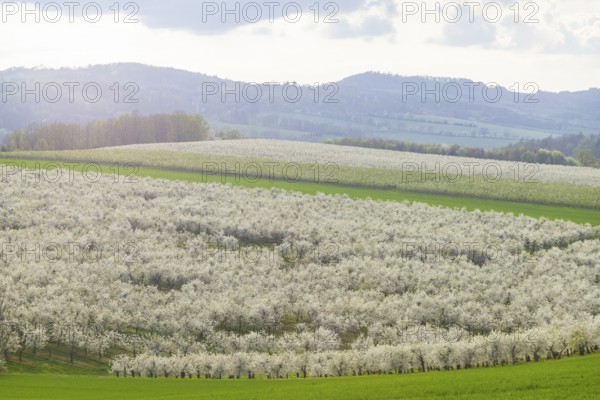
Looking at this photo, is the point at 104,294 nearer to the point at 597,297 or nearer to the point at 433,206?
the point at 597,297

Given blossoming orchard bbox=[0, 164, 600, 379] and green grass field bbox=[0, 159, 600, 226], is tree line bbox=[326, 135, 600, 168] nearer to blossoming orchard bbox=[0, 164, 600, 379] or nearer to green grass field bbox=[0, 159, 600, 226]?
green grass field bbox=[0, 159, 600, 226]

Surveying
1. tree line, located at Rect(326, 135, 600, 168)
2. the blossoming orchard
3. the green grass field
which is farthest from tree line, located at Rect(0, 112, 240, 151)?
the blossoming orchard

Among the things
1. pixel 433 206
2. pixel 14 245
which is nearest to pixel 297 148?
pixel 433 206

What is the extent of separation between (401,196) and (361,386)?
207 feet

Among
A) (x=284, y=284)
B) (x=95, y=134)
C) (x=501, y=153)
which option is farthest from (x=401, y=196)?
(x=95, y=134)

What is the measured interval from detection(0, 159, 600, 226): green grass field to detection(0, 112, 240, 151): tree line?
71694mm

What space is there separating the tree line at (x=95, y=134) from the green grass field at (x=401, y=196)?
71.7 metres

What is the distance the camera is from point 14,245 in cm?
6238

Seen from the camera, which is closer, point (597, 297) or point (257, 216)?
point (597, 297)

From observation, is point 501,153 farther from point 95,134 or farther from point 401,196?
point 95,134

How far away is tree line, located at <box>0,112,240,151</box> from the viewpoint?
594 ft

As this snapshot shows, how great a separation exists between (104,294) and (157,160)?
70.2 meters

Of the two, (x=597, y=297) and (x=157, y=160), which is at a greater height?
(x=157, y=160)

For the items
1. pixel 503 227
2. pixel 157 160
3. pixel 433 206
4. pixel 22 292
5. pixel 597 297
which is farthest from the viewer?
pixel 157 160
